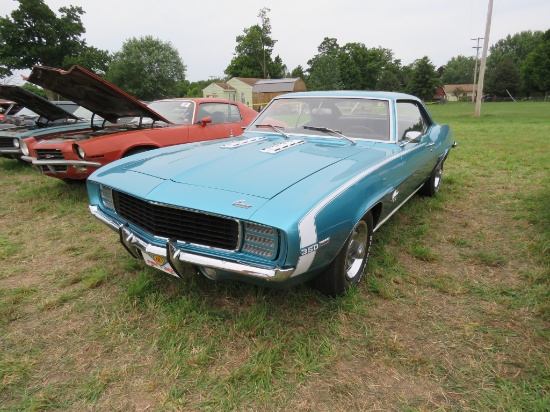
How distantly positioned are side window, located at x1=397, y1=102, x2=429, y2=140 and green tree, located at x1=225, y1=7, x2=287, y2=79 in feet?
181

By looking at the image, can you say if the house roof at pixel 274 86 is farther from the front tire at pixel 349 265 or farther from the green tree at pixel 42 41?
the front tire at pixel 349 265

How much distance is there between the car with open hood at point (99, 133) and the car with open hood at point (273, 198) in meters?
1.52

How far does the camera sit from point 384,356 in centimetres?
188

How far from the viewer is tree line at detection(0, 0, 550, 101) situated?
1260 inches

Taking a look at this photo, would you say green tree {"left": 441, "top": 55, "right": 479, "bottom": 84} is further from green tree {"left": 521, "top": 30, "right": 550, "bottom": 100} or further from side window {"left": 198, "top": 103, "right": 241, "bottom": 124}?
side window {"left": 198, "top": 103, "right": 241, "bottom": 124}

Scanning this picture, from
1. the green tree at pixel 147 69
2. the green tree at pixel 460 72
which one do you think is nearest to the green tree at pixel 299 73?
the green tree at pixel 147 69

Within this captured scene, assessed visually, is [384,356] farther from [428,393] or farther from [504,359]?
[504,359]

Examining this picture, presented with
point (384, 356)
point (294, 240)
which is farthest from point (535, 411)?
point (294, 240)

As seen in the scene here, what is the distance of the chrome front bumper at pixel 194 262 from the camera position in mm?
1689

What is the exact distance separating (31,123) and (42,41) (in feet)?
112

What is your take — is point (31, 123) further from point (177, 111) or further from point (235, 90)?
point (235, 90)

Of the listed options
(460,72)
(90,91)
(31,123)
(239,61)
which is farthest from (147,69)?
(460,72)

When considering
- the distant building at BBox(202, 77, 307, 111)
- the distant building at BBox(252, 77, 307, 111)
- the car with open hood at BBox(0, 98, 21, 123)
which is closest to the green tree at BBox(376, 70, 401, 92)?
the distant building at BBox(202, 77, 307, 111)

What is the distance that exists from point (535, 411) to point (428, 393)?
0.45 m
